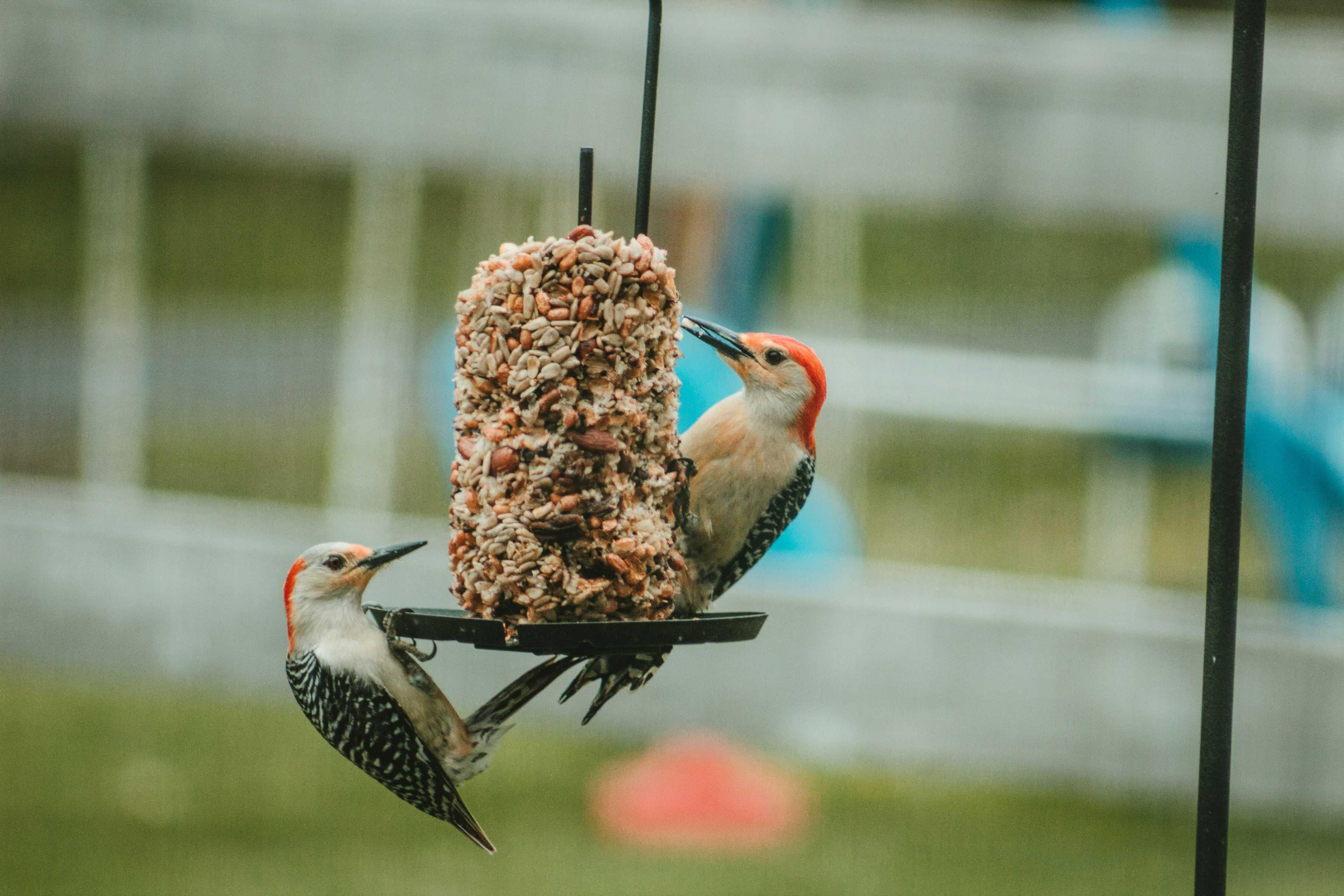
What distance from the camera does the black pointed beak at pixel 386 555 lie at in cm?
248

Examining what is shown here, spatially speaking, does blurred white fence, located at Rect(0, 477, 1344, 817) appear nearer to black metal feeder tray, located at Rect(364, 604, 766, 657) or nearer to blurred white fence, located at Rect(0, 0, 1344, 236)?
blurred white fence, located at Rect(0, 0, 1344, 236)

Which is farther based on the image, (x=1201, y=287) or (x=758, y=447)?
(x=1201, y=287)

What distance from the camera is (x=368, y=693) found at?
290cm

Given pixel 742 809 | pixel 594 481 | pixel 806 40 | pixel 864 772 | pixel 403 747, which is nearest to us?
pixel 594 481

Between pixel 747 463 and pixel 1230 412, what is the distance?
3.84 ft

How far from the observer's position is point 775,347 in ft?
8.93

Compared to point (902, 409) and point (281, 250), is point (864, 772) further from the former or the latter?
point (281, 250)

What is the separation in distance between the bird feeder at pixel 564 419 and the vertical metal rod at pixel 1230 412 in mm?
690

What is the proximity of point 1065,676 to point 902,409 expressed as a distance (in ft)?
5.05

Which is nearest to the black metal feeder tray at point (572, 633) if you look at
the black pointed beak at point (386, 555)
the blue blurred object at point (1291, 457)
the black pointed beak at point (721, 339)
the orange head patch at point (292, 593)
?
the black pointed beak at point (386, 555)

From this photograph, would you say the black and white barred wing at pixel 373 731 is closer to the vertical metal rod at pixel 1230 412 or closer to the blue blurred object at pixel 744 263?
the vertical metal rod at pixel 1230 412

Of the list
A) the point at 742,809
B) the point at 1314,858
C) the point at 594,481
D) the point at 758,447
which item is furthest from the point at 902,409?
the point at 594,481

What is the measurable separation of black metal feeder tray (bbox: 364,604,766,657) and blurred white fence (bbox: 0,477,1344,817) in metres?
4.70

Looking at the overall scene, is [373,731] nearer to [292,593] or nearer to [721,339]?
[292,593]
